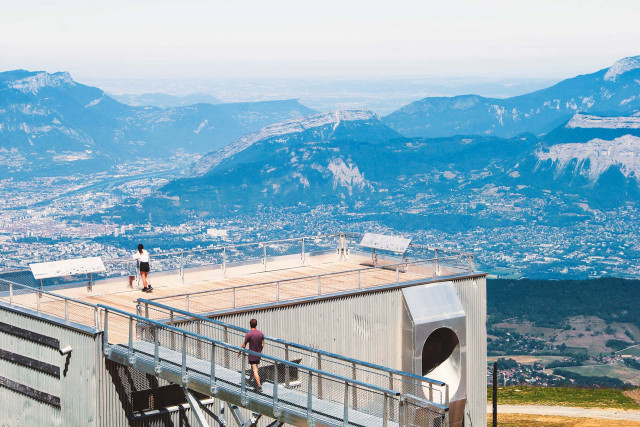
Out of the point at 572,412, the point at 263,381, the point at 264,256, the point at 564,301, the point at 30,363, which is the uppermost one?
the point at 264,256

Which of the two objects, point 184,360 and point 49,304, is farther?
point 49,304

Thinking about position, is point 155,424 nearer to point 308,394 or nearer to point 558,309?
point 308,394

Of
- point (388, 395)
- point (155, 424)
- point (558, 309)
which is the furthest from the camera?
point (558, 309)

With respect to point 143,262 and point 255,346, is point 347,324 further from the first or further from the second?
point 255,346

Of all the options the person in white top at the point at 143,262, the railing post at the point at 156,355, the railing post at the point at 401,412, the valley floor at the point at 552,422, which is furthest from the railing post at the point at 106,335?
the valley floor at the point at 552,422

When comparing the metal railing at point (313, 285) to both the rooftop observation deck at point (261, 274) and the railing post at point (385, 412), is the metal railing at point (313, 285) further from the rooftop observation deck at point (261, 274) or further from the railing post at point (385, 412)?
the railing post at point (385, 412)

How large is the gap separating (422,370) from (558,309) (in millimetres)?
135877

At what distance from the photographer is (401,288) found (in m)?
31.9

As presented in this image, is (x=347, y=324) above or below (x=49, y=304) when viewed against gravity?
below

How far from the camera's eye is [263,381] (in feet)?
70.9

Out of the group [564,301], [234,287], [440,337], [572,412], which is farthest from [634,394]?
[564,301]

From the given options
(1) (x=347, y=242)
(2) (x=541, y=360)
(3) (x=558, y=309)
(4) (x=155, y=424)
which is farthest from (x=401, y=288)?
(3) (x=558, y=309)

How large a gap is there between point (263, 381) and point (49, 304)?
849 cm

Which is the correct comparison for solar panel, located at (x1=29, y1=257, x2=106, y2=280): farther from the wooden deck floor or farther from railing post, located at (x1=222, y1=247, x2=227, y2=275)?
railing post, located at (x1=222, y1=247, x2=227, y2=275)
